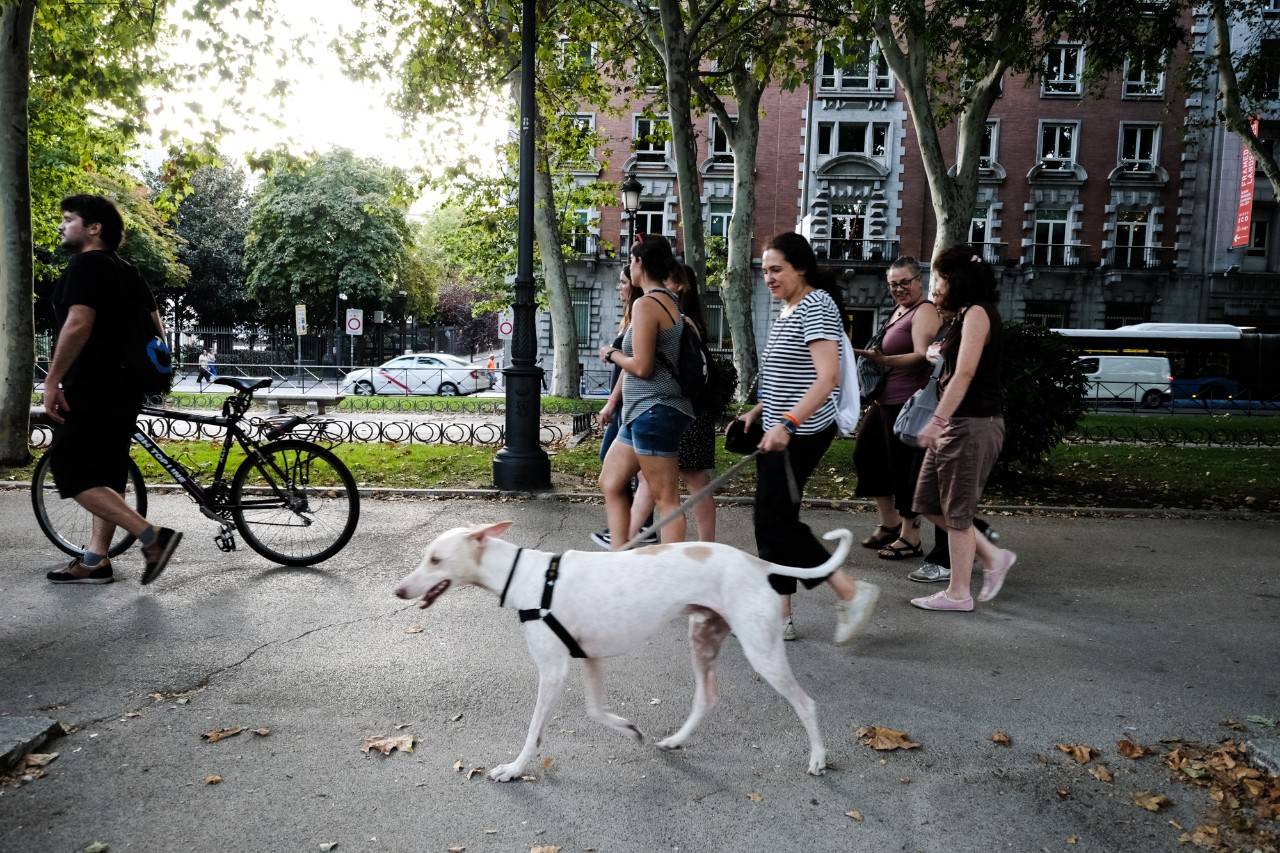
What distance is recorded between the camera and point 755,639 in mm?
3107

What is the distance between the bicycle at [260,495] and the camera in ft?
19.6

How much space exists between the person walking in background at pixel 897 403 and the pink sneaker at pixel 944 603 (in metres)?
0.88

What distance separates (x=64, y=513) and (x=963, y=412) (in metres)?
5.88

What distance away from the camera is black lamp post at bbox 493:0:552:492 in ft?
30.2

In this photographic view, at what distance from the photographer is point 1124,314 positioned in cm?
3784

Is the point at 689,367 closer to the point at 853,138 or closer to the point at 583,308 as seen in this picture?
the point at 583,308

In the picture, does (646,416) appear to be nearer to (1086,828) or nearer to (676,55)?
(1086,828)

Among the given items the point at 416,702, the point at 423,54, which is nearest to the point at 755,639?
the point at 416,702

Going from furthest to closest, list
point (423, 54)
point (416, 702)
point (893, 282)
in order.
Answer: point (423, 54)
point (893, 282)
point (416, 702)

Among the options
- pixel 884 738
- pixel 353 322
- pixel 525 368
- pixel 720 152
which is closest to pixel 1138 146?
pixel 720 152

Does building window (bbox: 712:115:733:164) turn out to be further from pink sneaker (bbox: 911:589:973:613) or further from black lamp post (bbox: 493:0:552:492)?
pink sneaker (bbox: 911:589:973:613)

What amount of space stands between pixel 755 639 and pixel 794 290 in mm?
1866

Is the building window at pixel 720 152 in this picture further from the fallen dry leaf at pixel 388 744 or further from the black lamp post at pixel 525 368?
the fallen dry leaf at pixel 388 744

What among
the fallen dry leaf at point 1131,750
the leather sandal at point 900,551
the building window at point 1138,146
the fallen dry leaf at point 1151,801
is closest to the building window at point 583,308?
the building window at point 1138,146
